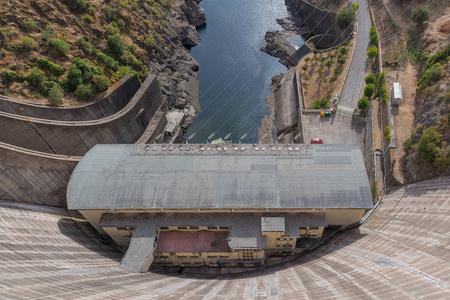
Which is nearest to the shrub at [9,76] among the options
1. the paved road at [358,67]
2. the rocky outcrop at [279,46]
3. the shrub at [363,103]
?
the paved road at [358,67]

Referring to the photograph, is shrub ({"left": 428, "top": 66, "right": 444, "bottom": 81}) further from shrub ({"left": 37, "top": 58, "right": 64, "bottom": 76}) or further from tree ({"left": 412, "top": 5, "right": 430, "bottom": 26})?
shrub ({"left": 37, "top": 58, "right": 64, "bottom": 76})

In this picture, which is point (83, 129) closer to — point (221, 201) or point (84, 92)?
point (84, 92)

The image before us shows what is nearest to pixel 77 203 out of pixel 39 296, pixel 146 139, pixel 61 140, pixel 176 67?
pixel 39 296

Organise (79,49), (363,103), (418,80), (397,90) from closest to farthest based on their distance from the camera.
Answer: (397,90), (363,103), (418,80), (79,49)

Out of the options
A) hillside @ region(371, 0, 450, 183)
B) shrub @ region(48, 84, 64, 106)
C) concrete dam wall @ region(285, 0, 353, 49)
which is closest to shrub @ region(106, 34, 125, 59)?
shrub @ region(48, 84, 64, 106)

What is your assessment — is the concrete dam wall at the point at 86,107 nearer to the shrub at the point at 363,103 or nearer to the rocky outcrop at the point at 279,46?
the shrub at the point at 363,103

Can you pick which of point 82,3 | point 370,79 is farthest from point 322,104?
point 82,3

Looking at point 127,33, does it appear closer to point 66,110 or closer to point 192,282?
point 66,110
